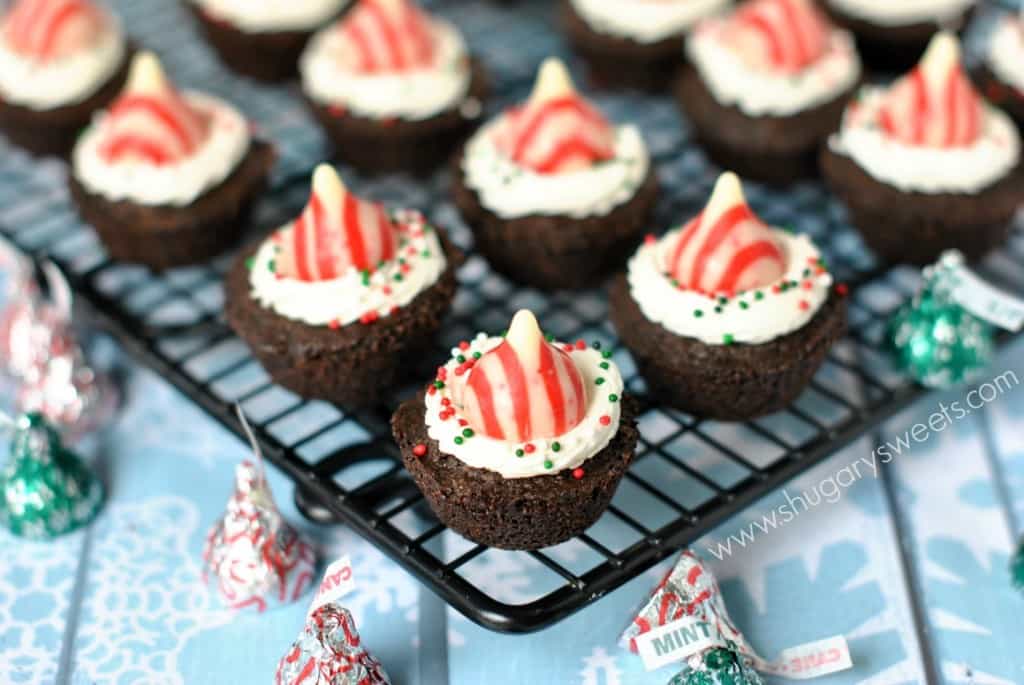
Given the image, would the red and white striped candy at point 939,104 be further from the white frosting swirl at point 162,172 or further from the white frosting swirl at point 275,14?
the white frosting swirl at point 275,14

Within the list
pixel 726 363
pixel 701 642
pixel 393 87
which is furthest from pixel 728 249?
pixel 393 87

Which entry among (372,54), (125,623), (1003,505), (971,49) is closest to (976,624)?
(1003,505)

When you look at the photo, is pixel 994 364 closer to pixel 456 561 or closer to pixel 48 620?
pixel 456 561

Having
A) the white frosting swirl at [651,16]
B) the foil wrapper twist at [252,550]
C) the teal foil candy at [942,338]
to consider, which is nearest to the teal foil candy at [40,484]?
the foil wrapper twist at [252,550]

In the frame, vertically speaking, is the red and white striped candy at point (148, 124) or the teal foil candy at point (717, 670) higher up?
the red and white striped candy at point (148, 124)

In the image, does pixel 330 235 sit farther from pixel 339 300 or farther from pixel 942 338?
pixel 942 338

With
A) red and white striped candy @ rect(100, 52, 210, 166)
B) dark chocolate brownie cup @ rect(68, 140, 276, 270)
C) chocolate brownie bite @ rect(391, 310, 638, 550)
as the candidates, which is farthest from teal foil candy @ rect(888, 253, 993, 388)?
red and white striped candy @ rect(100, 52, 210, 166)
